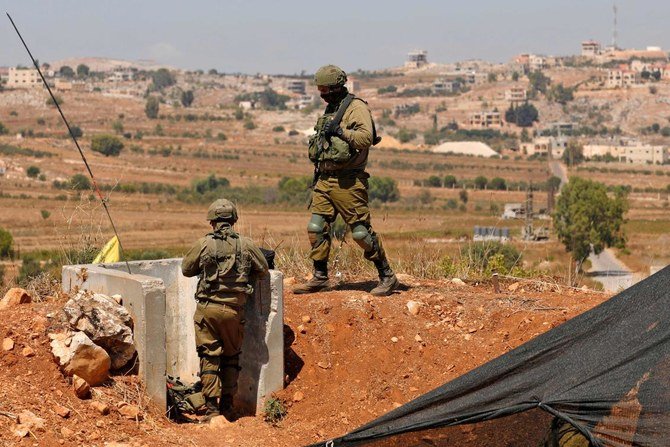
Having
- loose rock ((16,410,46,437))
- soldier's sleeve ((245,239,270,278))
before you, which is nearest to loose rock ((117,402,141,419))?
loose rock ((16,410,46,437))

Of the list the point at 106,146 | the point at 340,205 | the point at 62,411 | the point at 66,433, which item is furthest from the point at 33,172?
the point at 66,433

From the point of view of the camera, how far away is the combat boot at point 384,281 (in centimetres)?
962

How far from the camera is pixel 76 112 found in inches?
5856

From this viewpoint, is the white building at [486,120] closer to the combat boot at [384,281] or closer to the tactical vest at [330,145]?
the combat boot at [384,281]

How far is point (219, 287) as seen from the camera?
8.17 metres

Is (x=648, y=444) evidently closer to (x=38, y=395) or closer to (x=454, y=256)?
(x=38, y=395)

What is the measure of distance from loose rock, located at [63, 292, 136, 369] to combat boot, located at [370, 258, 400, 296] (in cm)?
215

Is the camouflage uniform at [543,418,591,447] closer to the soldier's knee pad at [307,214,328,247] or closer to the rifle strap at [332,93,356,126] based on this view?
the soldier's knee pad at [307,214,328,247]

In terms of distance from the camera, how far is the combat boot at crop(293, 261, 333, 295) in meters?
9.78

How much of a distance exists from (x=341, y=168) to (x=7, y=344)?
113 inches

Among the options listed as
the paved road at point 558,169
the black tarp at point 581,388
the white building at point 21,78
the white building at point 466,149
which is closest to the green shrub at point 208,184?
the paved road at point 558,169

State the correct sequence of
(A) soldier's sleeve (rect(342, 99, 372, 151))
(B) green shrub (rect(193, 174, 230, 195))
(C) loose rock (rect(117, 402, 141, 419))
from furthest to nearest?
1. (B) green shrub (rect(193, 174, 230, 195))
2. (A) soldier's sleeve (rect(342, 99, 372, 151))
3. (C) loose rock (rect(117, 402, 141, 419))

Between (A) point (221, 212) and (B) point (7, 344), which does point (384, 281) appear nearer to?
(A) point (221, 212)

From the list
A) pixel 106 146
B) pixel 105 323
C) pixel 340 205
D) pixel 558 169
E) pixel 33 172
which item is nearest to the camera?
pixel 105 323
